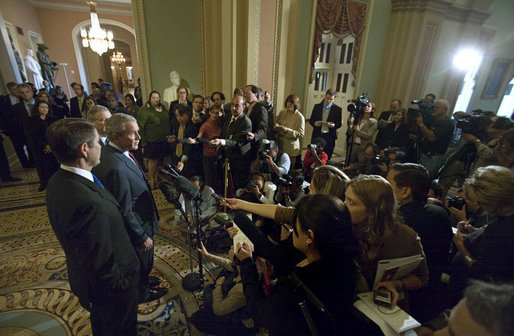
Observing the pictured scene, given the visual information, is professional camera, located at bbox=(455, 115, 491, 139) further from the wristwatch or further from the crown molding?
the crown molding

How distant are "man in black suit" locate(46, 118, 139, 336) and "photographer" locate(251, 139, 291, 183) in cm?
162

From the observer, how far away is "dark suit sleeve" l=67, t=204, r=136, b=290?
108cm

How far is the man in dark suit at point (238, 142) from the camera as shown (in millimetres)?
2811

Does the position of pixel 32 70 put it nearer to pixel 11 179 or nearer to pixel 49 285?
pixel 11 179

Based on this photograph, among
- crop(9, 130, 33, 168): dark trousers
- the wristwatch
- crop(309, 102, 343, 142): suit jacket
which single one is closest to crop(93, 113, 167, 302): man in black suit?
the wristwatch

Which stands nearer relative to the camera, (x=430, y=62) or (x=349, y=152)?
(x=349, y=152)

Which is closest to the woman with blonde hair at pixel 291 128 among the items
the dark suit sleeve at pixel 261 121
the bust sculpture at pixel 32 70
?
the dark suit sleeve at pixel 261 121

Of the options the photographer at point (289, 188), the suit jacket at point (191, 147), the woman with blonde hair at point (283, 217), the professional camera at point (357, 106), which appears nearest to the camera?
the woman with blonde hair at point (283, 217)

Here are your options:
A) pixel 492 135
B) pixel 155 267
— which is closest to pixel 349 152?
pixel 492 135

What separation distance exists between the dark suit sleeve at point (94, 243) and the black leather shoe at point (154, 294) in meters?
0.95

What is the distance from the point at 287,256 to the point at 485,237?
1033 millimetres

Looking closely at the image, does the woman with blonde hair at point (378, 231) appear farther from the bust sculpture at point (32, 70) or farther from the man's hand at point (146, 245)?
the bust sculpture at point (32, 70)

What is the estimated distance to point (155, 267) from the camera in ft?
7.76

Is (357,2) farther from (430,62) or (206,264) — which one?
(206,264)
